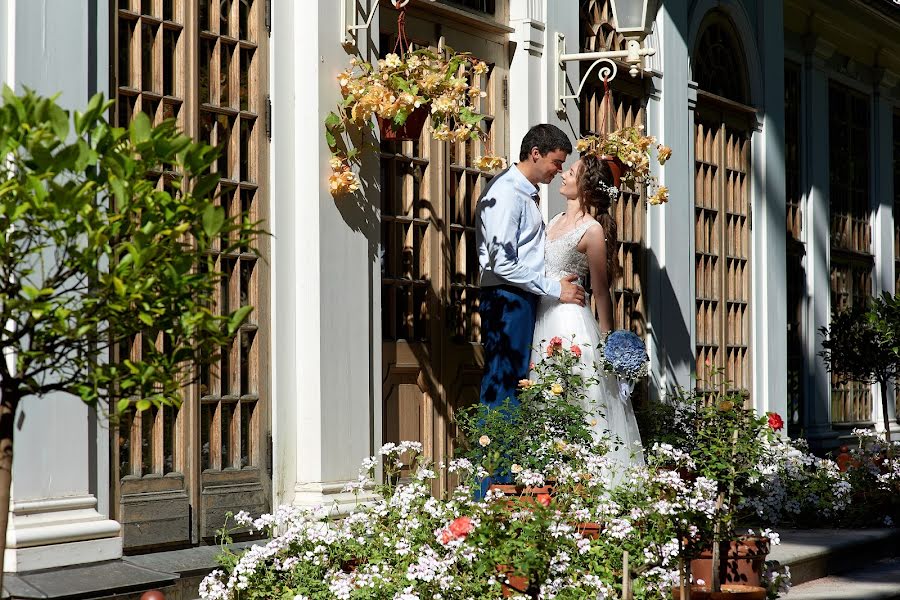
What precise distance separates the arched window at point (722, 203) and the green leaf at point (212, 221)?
826 cm

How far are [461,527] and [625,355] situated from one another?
2584 millimetres

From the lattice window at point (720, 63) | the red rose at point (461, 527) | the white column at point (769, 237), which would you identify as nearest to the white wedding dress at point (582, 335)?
the red rose at point (461, 527)

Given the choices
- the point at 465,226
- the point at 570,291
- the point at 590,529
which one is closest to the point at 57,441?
the point at 590,529

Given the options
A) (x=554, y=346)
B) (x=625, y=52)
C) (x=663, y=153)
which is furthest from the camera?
(x=625, y=52)

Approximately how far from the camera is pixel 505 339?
23.8 feet

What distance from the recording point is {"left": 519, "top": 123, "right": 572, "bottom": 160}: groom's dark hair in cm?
718

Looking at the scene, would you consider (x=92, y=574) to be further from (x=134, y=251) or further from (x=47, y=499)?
(x=134, y=251)

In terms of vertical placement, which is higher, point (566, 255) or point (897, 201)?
point (897, 201)

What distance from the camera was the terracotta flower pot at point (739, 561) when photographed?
6434mm

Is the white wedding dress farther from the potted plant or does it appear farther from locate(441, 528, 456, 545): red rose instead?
locate(441, 528, 456, 545): red rose

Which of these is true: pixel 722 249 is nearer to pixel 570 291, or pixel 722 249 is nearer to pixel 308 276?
pixel 570 291

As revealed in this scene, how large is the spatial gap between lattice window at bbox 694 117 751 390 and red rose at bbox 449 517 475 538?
617cm

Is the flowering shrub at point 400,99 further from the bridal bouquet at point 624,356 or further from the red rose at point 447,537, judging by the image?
the red rose at point 447,537

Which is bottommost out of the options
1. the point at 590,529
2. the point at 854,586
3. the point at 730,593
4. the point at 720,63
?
the point at 854,586
